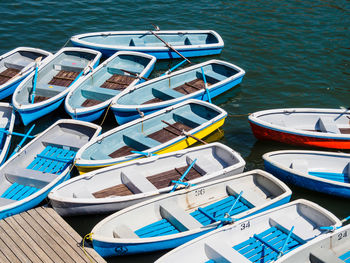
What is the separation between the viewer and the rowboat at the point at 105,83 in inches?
704

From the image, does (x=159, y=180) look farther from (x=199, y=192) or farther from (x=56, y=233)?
(x=56, y=233)

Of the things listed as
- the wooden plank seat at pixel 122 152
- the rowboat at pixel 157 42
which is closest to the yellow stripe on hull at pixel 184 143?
the wooden plank seat at pixel 122 152

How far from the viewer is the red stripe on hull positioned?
17.4 m

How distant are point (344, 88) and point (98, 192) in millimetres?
14201

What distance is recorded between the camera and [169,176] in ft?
50.6

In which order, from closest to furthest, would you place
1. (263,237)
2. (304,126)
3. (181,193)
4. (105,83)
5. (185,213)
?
(263,237) < (185,213) < (181,193) < (304,126) < (105,83)

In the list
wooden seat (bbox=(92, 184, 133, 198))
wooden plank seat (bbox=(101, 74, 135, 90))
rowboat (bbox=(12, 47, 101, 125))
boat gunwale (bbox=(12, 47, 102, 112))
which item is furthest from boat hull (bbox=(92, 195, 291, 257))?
wooden plank seat (bbox=(101, 74, 135, 90))

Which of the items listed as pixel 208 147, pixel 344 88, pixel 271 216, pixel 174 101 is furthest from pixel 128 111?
pixel 344 88

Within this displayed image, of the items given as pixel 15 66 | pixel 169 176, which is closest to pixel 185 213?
pixel 169 176

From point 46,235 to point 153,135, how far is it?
5998 mm

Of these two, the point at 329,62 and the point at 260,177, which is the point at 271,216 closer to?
the point at 260,177

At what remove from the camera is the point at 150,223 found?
1356 cm

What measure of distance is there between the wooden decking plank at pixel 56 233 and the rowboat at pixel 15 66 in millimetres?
7470

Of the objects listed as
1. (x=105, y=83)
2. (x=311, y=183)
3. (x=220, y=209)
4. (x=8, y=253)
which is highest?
(x=105, y=83)
